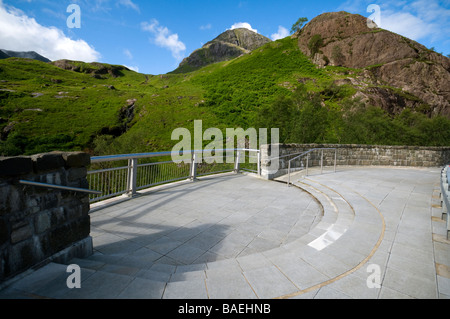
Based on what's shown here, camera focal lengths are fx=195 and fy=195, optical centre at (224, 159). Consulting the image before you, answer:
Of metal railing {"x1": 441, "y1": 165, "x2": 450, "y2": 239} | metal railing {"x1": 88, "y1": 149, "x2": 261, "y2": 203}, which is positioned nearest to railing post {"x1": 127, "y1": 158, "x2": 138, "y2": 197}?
metal railing {"x1": 88, "y1": 149, "x2": 261, "y2": 203}

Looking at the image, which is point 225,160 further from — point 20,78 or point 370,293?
point 20,78

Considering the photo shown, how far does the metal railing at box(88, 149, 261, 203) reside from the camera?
15.3ft

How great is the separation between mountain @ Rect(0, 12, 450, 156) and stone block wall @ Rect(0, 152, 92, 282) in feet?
44.7

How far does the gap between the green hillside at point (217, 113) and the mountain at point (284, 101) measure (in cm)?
13

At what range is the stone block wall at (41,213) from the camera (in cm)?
181

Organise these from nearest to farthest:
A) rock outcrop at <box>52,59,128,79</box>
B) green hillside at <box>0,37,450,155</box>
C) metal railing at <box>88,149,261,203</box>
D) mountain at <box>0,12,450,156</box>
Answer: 1. metal railing at <box>88,149,261,203</box>
2. green hillside at <box>0,37,450,155</box>
3. mountain at <box>0,12,450,156</box>
4. rock outcrop at <box>52,59,128,79</box>

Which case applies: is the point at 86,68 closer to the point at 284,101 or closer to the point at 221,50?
the point at 221,50

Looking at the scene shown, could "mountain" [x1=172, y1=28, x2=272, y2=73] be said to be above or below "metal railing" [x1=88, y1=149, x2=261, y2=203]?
above

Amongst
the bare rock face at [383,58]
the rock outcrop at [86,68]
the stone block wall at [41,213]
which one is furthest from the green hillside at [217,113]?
the rock outcrop at [86,68]

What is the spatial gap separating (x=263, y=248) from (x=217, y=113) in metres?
32.0

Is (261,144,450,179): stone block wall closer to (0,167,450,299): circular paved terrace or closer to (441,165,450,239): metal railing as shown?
(0,167,450,299): circular paved terrace

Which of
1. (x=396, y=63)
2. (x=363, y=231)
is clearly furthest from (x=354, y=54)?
(x=363, y=231)

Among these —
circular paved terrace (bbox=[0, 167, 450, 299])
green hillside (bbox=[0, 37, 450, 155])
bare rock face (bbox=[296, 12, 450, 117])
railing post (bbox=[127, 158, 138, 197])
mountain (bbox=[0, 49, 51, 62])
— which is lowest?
circular paved terrace (bbox=[0, 167, 450, 299])

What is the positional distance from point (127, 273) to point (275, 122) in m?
17.0
